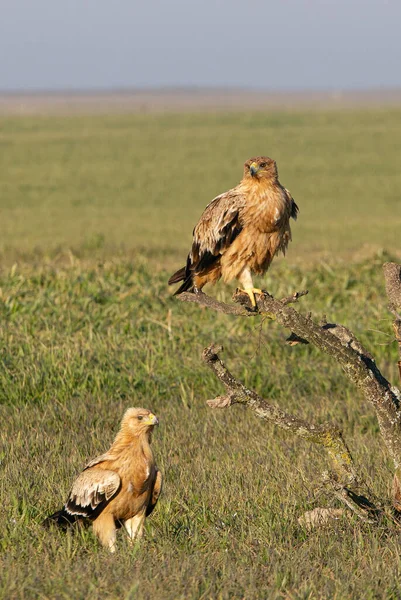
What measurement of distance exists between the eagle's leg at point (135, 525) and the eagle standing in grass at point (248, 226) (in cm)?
145

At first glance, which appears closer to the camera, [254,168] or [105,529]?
[105,529]

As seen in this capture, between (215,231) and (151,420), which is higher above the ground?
(215,231)

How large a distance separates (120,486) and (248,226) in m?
1.96

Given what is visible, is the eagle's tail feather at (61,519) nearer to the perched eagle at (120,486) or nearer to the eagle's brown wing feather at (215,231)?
the perched eagle at (120,486)

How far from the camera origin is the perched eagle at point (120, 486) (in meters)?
5.11

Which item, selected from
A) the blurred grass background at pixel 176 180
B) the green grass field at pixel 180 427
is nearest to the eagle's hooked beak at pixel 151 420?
the green grass field at pixel 180 427

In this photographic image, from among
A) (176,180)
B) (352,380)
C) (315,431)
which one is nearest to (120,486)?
(315,431)

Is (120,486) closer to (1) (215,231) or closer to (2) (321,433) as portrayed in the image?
(2) (321,433)

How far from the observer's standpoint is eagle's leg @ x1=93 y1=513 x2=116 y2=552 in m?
5.17

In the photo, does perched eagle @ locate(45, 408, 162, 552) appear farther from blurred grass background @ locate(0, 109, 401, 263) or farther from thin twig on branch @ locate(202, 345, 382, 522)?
blurred grass background @ locate(0, 109, 401, 263)

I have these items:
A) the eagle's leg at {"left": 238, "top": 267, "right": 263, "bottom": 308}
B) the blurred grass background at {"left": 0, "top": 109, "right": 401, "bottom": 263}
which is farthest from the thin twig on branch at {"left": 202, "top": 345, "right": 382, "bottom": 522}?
the blurred grass background at {"left": 0, "top": 109, "right": 401, "bottom": 263}

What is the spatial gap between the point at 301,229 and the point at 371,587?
70.4 ft

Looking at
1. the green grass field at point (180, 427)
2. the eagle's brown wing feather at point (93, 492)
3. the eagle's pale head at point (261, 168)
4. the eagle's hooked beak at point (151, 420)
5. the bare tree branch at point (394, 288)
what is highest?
the eagle's pale head at point (261, 168)

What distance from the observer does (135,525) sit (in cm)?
534
